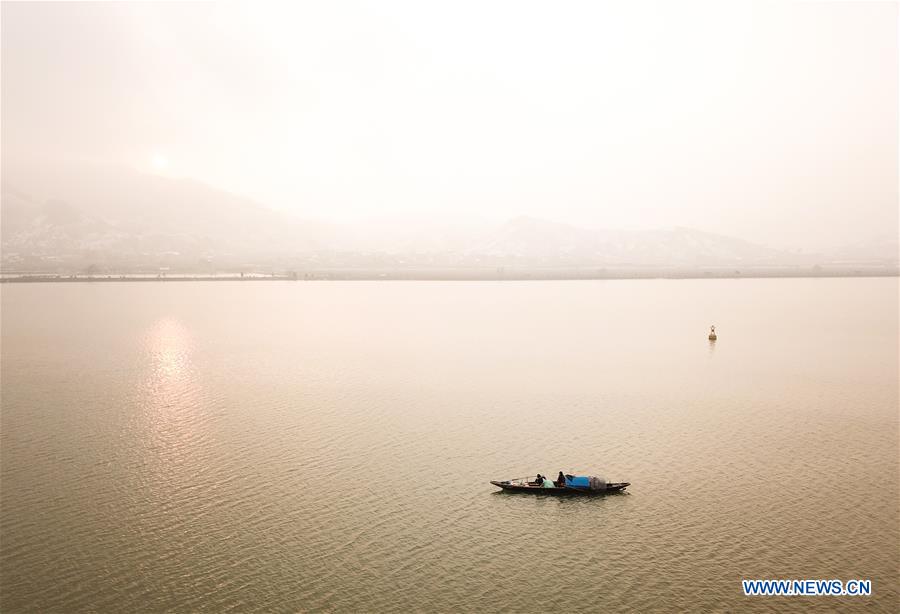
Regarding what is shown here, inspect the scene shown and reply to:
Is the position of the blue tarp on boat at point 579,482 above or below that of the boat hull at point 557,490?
above

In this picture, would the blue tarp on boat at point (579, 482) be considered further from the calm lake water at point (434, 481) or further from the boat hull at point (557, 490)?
the calm lake water at point (434, 481)

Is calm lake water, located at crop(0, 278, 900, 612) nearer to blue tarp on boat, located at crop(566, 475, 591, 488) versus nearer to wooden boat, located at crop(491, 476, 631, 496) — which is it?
wooden boat, located at crop(491, 476, 631, 496)

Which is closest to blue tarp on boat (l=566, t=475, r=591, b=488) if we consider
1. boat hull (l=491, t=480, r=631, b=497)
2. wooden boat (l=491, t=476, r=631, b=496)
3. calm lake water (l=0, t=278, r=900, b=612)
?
wooden boat (l=491, t=476, r=631, b=496)

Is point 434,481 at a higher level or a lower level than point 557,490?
lower

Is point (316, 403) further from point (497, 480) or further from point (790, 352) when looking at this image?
point (790, 352)

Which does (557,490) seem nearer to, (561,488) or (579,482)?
(561,488)

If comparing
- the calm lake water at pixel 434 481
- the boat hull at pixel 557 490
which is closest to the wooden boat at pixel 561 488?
the boat hull at pixel 557 490

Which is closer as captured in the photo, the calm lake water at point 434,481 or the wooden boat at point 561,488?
the calm lake water at point 434,481

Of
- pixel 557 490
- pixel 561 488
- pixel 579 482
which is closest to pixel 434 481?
pixel 557 490
